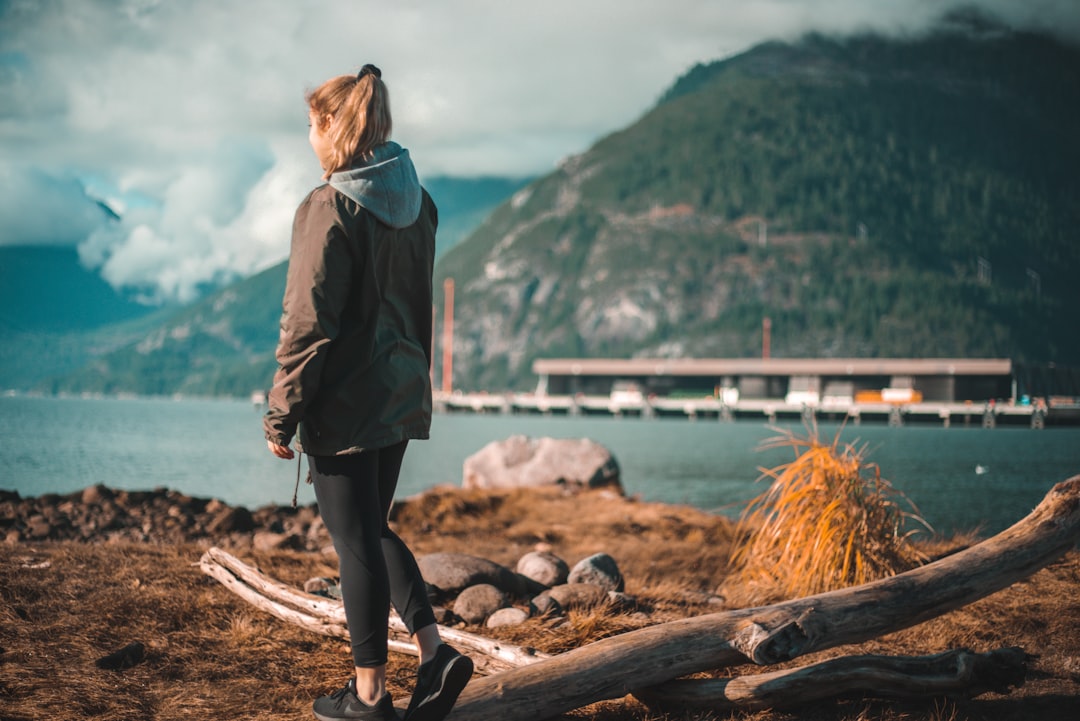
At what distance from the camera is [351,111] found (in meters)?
2.88

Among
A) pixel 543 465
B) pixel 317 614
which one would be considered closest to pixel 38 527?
pixel 317 614

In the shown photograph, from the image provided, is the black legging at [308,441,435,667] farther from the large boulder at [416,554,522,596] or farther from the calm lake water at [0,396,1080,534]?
the calm lake water at [0,396,1080,534]

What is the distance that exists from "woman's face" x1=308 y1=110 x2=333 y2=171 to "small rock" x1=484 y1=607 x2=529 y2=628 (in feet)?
9.05

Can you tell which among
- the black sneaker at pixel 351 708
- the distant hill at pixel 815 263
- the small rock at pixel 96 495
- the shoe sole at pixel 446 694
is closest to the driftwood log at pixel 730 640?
the shoe sole at pixel 446 694

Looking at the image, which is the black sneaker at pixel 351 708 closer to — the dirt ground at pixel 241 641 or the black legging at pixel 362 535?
the black legging at pixel 362 535

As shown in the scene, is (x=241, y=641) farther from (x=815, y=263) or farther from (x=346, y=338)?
(x=815, y=263)

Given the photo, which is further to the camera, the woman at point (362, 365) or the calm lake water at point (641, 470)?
the calm lake water at point (641, 470)

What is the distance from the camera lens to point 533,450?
1498cm

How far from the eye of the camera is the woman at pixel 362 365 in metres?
2.75

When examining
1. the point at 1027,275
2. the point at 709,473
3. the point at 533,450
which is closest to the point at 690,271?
the point at 1027,275

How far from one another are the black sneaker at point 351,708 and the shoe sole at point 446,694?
0.08 metres

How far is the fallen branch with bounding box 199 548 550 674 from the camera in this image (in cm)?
370

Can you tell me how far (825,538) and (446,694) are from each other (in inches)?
139

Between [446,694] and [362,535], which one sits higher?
[362,535]
